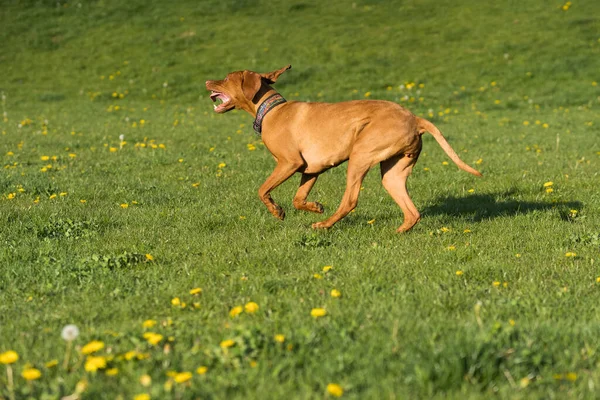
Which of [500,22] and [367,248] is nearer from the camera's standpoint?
[367,248]

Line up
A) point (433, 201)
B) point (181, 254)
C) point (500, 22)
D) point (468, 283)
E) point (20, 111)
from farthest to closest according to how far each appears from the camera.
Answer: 1. point (500, 22)
2. point (20, 111)
3. point (433, 201)
4. point (181, 254)
5. point (468, 283)

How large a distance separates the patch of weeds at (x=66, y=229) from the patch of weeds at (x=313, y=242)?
77.5 inches

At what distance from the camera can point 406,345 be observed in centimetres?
354

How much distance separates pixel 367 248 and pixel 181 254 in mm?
1557

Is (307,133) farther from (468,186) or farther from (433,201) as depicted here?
(468,186)

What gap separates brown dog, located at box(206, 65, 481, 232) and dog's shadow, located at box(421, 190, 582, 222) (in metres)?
0.93

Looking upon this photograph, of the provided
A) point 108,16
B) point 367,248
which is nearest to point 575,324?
point 367,248

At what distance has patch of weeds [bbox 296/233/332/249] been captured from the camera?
237 inches

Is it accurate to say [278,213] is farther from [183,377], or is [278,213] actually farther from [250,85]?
[183,377]

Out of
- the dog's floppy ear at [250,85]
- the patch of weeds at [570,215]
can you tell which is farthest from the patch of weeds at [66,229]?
the patch of weeds at [570,215]

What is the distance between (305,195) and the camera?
729 centimetres

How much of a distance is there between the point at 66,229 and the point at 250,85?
2.32 m

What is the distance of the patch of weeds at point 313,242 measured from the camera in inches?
237

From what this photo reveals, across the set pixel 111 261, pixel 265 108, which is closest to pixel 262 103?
pixel 265 108
